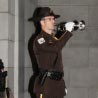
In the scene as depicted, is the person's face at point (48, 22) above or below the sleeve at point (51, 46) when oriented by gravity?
above

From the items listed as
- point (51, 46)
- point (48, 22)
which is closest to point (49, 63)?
point (51, 46)

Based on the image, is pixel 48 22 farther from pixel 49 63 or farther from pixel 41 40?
pixel 49 63

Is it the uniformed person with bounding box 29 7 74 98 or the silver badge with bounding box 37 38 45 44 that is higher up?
the silver badge with bounding box 37 38 45 44

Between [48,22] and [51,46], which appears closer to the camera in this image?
[51,46]

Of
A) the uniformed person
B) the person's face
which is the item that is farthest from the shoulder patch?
the person's face

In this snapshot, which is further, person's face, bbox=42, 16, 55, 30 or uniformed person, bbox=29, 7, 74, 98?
person's face, bbox=42, 16, 55, 30

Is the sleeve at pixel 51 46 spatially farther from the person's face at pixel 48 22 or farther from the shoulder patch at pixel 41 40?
the person's face at pixel 48 22

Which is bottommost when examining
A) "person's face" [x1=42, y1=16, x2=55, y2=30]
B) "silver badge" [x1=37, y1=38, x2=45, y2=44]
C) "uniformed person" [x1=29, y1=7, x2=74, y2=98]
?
"uniformed person" [x1=29, y1=7, x2=74, y2=98]

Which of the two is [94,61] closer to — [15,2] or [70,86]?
[70,86]

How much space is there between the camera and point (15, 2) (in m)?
5.36

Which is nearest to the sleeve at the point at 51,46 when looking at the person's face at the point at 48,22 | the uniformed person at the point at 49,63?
the uniformed person at the point at 49,63

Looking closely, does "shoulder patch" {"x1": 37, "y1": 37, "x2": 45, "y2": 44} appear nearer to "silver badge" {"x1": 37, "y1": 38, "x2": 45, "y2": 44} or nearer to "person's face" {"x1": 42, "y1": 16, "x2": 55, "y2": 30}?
"silver badge" {"x1": 37, "y1": 38, "x2": 45, "y2": 44}

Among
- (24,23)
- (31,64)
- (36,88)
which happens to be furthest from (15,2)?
(36,88)

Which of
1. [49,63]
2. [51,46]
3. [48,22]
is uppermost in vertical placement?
[48,22]
